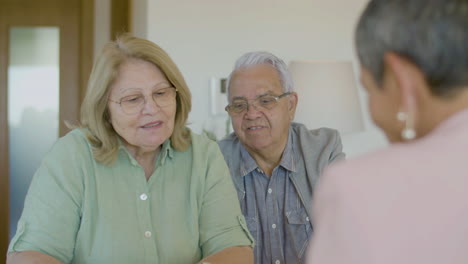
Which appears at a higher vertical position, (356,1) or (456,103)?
(356,1)

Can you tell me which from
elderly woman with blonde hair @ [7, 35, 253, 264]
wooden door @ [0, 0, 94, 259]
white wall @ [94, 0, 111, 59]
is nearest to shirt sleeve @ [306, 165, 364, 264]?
elderly woman with blonde hair @ [7, 35, 253, 264]

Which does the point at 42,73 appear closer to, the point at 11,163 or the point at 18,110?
the point at 18,110

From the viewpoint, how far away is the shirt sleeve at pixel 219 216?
1820mm

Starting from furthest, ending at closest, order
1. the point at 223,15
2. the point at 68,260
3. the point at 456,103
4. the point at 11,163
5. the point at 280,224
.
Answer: the point at 11,163
the point at 223,15
the point at 280,224
the point at 68,260
the point at 456,103

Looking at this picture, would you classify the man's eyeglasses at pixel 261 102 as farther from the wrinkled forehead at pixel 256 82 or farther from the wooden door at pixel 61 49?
the wooden door at pixel 61 49

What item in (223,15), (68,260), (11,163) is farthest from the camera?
(11,163)

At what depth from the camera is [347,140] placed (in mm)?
3701

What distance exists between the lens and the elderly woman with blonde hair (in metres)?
1.72

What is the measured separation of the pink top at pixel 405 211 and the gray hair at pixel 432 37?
10cm

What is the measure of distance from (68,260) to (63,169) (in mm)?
261

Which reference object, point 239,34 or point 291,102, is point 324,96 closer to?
point 239,34

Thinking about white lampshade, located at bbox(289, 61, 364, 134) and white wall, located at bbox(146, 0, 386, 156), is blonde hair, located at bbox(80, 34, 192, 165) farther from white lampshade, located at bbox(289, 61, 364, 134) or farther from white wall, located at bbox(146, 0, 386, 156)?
white wall, located at bbox(146, 0, 386, 156)

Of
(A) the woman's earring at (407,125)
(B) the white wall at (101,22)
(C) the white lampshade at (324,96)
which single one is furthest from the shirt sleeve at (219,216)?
(B) the white wall at (101,22)

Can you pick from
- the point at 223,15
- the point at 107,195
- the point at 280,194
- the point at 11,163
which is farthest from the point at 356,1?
the point at 11,163
